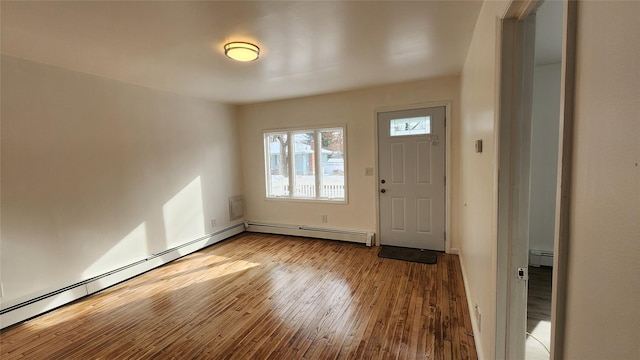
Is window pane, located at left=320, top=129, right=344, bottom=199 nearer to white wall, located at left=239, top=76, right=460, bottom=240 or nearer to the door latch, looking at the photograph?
white wall, located at left=239, top=76, right=460, bottom=240

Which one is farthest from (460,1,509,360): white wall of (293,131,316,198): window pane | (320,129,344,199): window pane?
(293,131,316,198): window pane

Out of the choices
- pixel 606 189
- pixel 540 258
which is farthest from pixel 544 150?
pixel 606 189

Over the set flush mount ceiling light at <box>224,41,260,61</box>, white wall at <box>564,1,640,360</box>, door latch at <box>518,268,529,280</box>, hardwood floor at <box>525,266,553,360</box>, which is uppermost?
flush mount ceiling light at <box>224,41,260,61</box>

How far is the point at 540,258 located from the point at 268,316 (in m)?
3.19

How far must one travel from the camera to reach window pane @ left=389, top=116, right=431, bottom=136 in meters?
3.84

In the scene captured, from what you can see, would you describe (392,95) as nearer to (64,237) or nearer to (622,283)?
(622,283)

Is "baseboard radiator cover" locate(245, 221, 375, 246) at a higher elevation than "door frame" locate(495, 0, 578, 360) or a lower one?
lower

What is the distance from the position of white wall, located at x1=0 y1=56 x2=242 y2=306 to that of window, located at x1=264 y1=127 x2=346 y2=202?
1.23 metres

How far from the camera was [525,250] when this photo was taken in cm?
139

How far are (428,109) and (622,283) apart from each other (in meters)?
3.64

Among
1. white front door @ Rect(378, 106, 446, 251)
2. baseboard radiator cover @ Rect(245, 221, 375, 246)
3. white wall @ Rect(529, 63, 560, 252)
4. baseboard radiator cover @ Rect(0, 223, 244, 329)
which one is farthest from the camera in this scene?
baseboard radiator cover @ Rect(245, 221, 375, 246)

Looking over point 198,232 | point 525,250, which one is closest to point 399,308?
point 525,250

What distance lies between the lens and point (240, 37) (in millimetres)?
2260

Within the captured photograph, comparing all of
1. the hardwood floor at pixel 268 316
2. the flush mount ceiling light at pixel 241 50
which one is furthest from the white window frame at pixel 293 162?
the flush mount ceiling light at pixel 241 50
